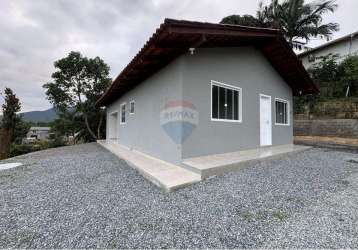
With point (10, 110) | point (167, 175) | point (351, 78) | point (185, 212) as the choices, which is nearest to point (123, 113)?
point (167, 175)

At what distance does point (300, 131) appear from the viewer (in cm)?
1082

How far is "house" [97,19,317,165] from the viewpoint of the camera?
15.4 feet

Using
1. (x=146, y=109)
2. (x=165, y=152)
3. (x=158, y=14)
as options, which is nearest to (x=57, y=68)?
(x=158, y=14)

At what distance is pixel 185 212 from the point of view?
261cm

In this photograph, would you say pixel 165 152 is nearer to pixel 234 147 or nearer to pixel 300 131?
pixel 234 147

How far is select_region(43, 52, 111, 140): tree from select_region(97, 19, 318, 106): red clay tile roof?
863cm

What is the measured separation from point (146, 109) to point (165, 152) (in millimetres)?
2003

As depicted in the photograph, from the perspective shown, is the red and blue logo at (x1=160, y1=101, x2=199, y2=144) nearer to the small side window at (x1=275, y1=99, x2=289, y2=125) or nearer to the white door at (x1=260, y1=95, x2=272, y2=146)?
the white door at (x1=260, y1=95, x2=272, y2=146)

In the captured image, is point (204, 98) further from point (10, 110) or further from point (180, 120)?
point (10, 110)

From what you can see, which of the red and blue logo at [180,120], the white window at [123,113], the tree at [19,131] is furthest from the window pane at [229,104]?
the tree at [19,131]

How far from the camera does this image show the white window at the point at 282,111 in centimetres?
833

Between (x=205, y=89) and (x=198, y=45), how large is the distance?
1183 millimetres

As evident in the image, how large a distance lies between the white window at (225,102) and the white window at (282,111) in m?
3.06

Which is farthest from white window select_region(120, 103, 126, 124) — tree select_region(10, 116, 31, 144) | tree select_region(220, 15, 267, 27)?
tree select_region(220, 15, 267, 27)
